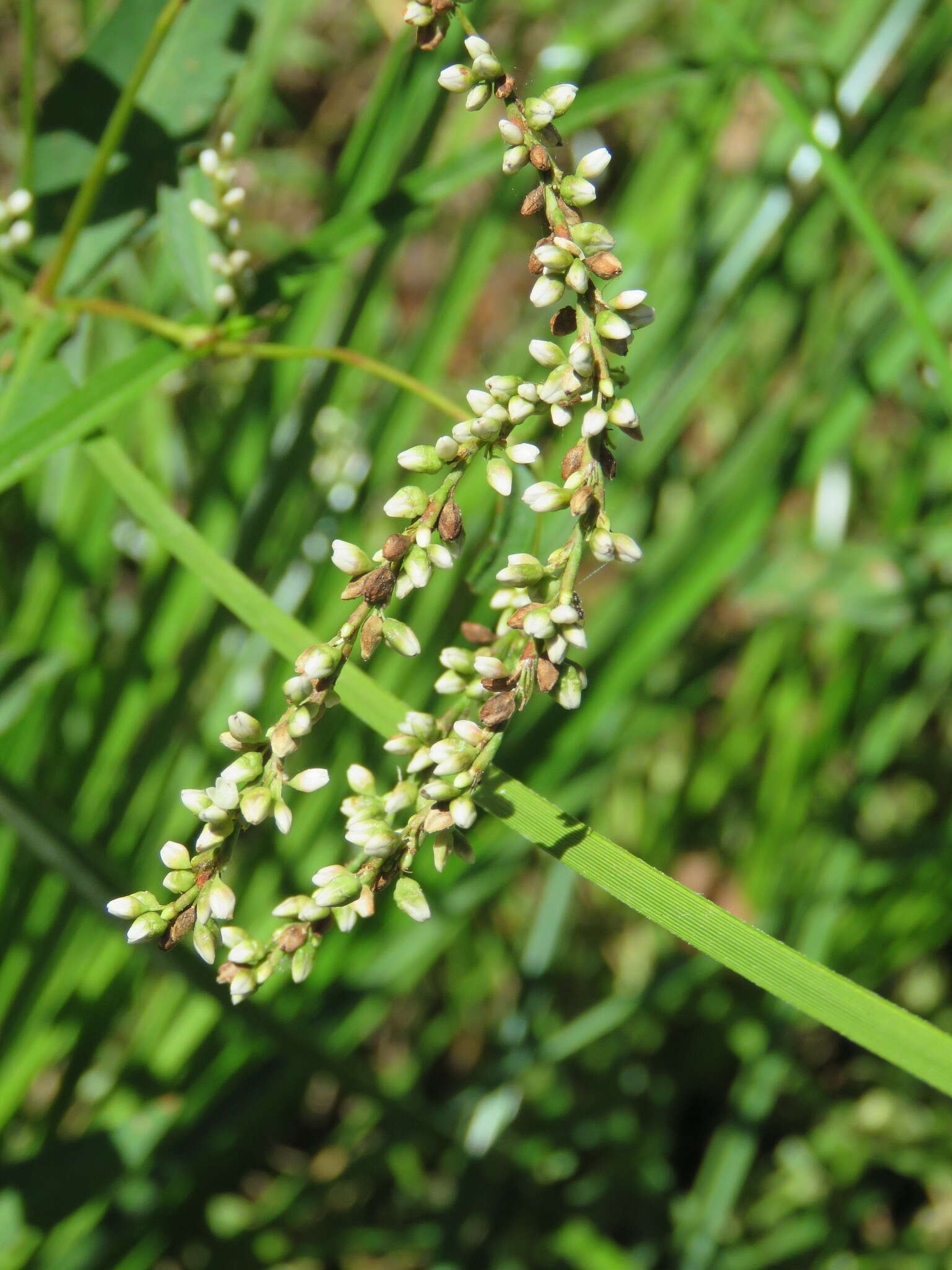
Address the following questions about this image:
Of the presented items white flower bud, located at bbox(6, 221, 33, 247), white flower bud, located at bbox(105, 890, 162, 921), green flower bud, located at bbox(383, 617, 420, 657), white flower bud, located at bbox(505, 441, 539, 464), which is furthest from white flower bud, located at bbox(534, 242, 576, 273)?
white flower bud, located at bbox(6, 221, 33, 247)

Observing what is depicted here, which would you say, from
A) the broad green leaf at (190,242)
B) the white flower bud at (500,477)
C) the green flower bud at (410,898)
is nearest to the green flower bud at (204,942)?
the green flower bud at (410,898)

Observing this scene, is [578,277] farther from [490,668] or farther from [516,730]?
[516,730]

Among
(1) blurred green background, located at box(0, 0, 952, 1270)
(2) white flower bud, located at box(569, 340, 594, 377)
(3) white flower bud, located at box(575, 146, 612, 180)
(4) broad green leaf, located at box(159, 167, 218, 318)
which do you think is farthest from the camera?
(1) blurred green background, located at box(0, 0, 952, 1270)

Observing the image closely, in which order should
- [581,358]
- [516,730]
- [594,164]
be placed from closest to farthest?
[581,358], [594,164], [516,730]

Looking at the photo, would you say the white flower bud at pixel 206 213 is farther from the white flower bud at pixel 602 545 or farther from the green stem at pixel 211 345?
the white flower bud at pixel 602 545

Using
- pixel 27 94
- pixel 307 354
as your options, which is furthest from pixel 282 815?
pixel 27 94

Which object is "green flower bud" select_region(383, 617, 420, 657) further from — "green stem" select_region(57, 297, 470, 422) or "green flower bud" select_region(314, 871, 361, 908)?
"green stem" select_region(57, 297, 470, 422)

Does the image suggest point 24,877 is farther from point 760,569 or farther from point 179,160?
point 760,569
